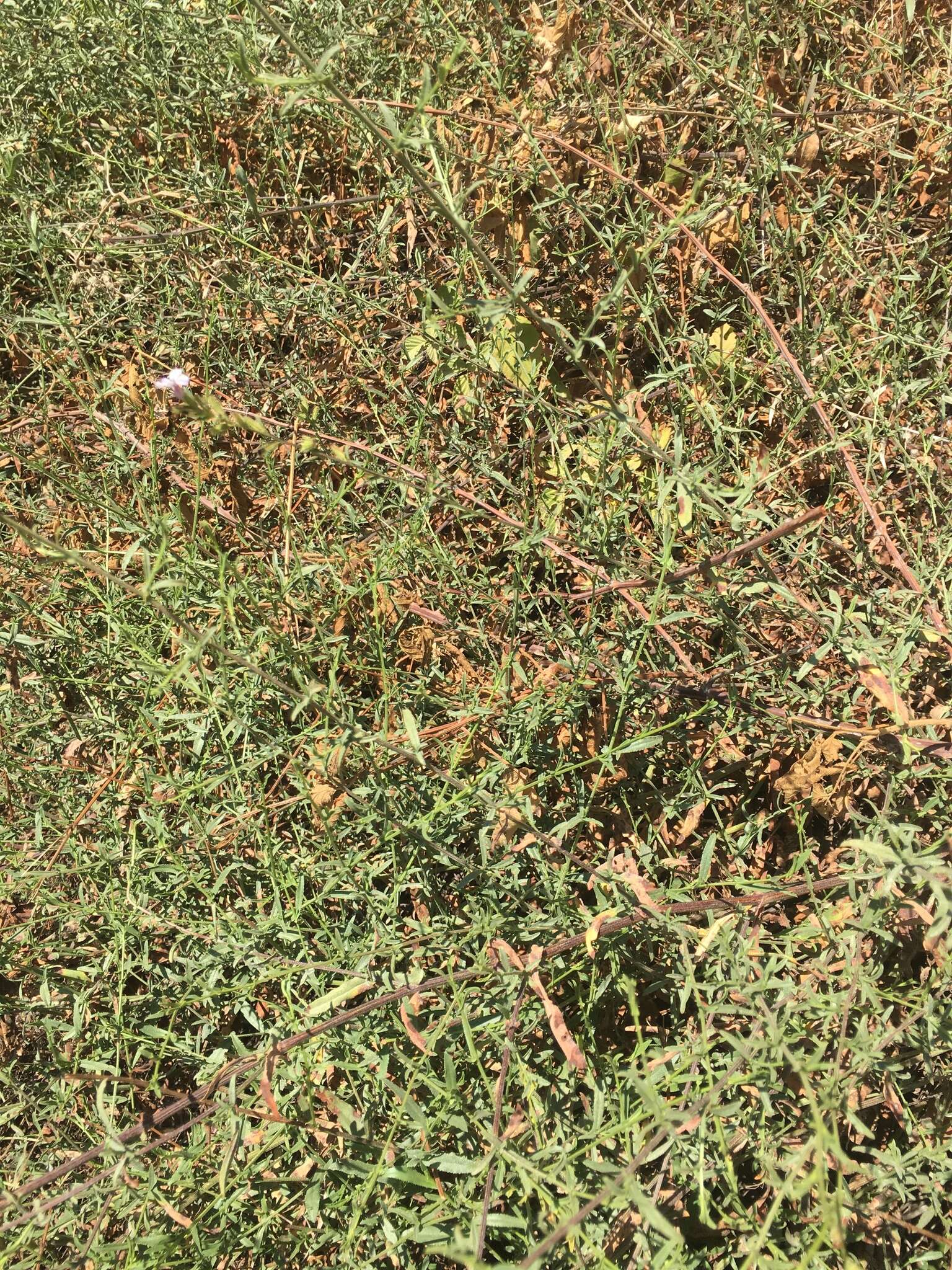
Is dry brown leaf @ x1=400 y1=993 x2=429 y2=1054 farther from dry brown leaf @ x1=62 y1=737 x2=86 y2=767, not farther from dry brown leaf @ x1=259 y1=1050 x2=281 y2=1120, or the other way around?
dry brown leaf @ x1=62 y1=737 x2=86 y2=767

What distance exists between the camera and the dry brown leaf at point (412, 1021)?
1.76 m

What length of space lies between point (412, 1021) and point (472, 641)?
33.0 inches

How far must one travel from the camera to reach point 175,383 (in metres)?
2.49

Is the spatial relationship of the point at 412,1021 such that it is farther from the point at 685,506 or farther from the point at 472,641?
the point at 685,506

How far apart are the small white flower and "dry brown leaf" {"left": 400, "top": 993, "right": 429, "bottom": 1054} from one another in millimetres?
1382

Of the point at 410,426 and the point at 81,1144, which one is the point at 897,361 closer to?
the point at 410,426

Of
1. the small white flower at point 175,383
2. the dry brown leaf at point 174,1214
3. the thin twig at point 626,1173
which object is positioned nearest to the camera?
the thin twig at point 626,1173

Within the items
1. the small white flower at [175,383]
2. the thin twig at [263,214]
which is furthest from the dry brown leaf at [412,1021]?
the thin twig at [263,214]

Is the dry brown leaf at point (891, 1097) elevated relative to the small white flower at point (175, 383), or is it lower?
lower

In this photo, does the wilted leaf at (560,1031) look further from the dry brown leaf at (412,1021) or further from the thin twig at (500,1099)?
the dry brown leaf at (412,1021)

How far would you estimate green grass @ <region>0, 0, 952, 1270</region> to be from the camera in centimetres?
187

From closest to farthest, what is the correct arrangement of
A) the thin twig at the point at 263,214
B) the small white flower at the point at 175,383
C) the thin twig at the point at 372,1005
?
1. the thin twig at the point at 372,1005
2. the small white flower at the point at 175,383
3. the thin twig at the point at 263,214

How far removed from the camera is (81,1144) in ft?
7.45

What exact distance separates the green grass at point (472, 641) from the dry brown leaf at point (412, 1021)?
30 millimetres
